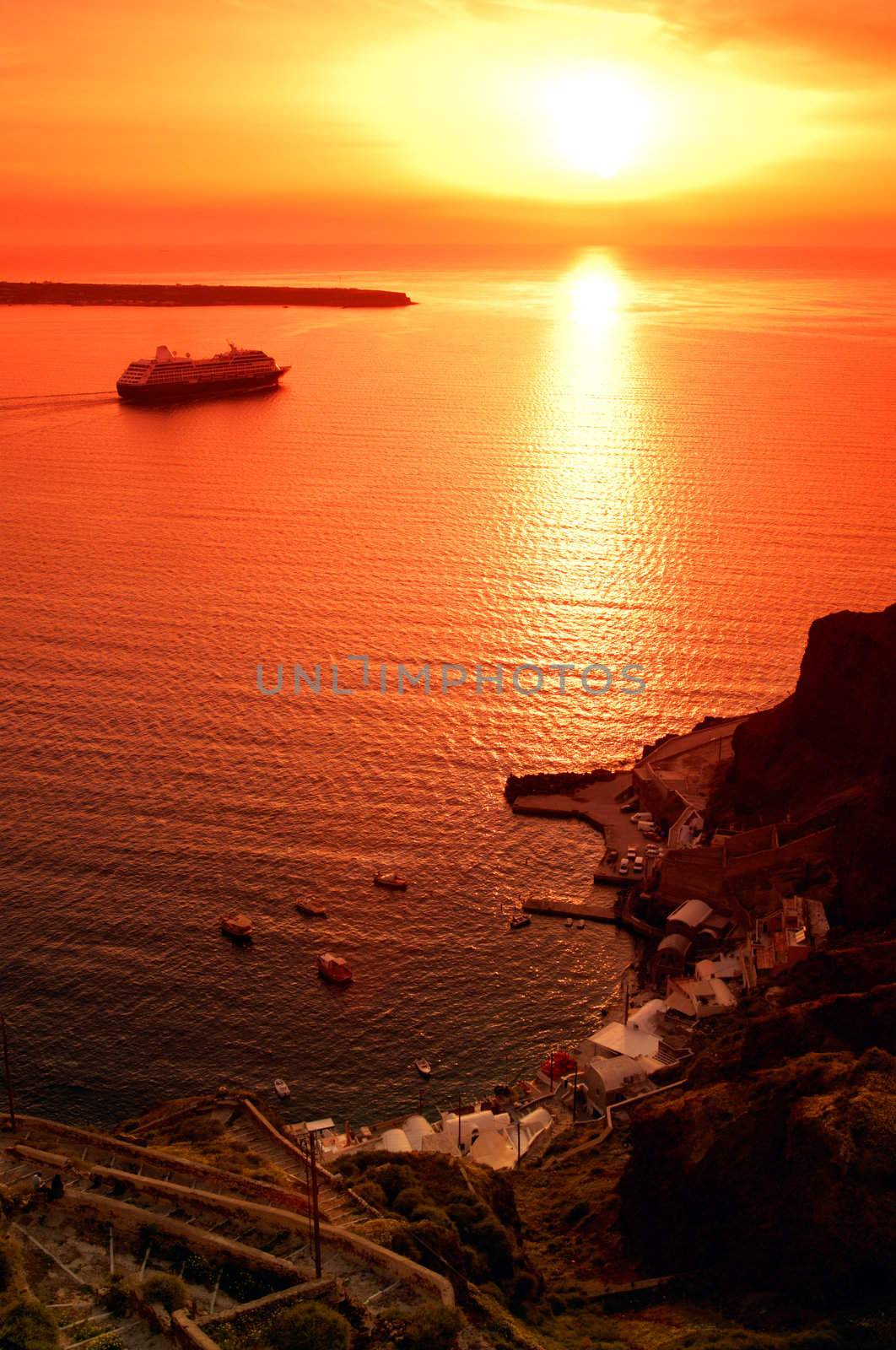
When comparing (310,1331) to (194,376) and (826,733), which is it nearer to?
(826,733)

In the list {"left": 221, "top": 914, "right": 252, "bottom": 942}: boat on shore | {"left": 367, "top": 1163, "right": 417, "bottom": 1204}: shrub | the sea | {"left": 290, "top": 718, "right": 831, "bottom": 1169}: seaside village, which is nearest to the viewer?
{"left": 367, "top": 1163, "right": 417, "bottom": 1204}: shrub

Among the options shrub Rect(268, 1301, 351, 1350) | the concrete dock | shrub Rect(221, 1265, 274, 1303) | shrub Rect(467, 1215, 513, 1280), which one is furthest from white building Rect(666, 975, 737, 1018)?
shrub Rect(268, 1301, 351, 1350)

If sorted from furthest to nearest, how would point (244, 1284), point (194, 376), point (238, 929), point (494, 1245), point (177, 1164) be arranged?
point (194, 376) < point (238, 929) < point (177, 1164) < point (494, 1245) < point (244, 1284)

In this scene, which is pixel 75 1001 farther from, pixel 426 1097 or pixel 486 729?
pixel 486 729

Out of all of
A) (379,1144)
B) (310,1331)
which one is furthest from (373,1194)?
(310,1331)

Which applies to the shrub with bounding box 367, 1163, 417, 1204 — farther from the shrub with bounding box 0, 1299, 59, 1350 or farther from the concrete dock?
the concrete dock

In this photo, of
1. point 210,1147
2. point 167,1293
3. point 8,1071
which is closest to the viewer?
point 167,1293
